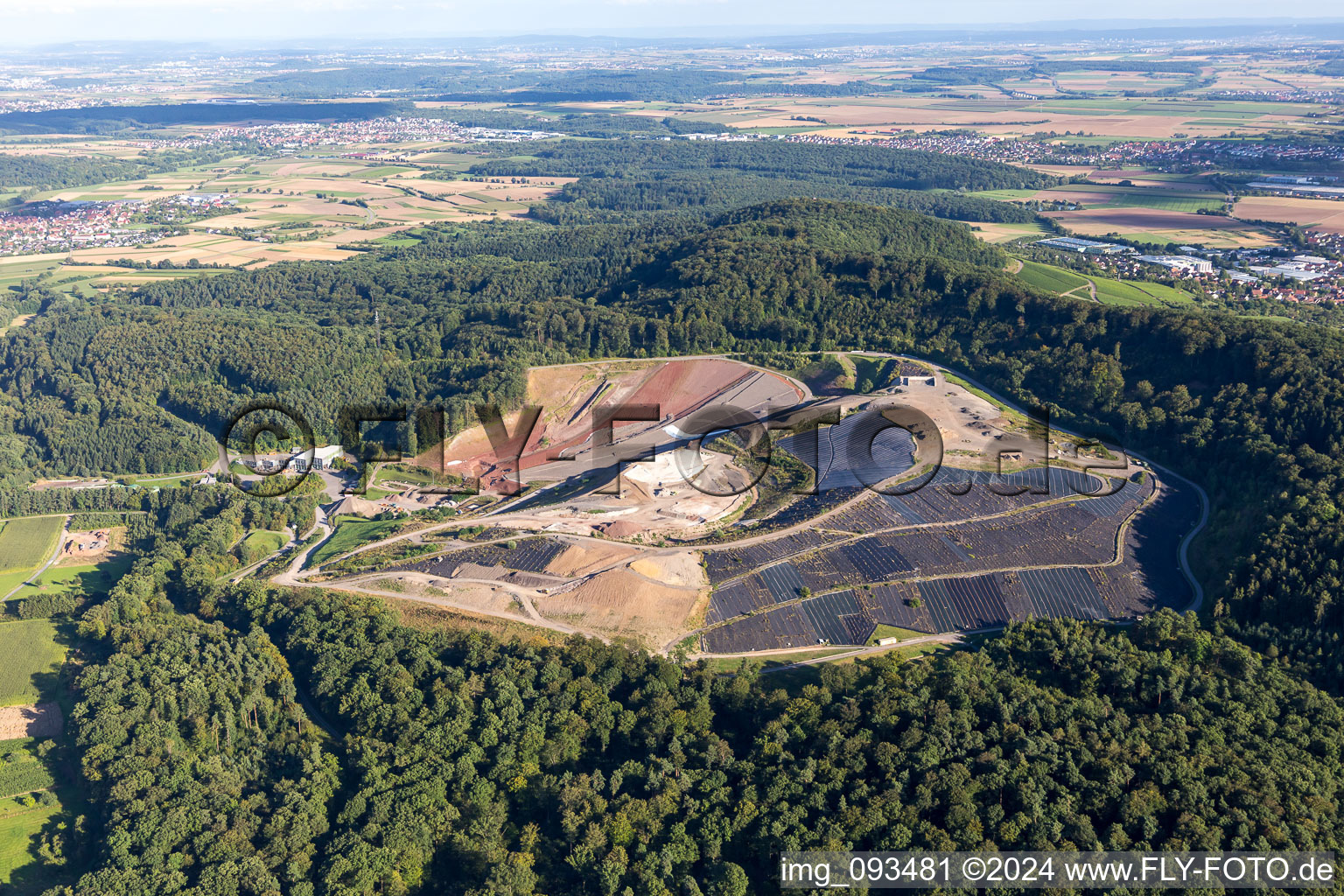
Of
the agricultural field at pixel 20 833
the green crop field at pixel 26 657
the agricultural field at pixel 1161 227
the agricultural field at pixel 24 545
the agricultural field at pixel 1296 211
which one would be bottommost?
the agricultural field at pixel 20 833

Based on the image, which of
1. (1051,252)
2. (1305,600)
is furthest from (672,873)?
(1051,252)

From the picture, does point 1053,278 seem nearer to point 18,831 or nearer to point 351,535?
point 351,535

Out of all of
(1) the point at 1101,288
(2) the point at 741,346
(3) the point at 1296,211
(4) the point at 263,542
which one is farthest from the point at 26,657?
(3) the point at 1296,211

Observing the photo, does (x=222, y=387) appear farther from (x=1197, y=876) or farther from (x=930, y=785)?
(x=1197, y=876)

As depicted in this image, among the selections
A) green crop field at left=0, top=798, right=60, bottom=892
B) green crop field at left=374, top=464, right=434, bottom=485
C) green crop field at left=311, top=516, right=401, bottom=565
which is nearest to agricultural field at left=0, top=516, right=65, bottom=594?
green crop field at left=311, top=516, right=401, bottom=565

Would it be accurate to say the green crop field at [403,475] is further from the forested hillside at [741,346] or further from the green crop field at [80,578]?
the green crop field at [80,578]

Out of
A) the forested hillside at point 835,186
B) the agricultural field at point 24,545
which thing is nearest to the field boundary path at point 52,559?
the agricultural field at point 24,545

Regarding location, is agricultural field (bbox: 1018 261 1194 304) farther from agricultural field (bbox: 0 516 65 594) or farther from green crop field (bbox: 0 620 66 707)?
agricultural field (bbox: 0 516 65 594)
